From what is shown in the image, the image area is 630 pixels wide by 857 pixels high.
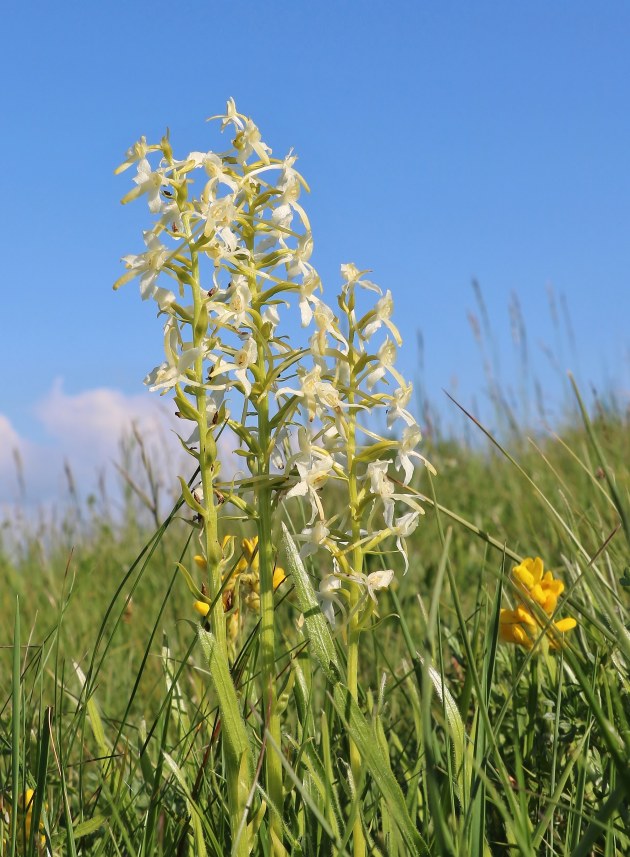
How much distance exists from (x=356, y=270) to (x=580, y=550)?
0.61 m

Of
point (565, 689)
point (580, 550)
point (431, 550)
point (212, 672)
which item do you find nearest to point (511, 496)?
point (431, 550)

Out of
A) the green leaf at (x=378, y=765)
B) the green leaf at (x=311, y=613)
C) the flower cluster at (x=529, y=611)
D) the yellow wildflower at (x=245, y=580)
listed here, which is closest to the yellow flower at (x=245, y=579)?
the yellow wildflower at (x=245, y=580)

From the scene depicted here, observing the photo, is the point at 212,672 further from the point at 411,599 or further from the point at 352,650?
the point at 411,599

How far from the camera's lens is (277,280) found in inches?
58.5

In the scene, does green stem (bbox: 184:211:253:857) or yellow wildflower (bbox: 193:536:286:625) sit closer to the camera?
green stem (bbox: 184:211:253:857)

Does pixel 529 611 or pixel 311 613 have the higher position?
pixel 311 613

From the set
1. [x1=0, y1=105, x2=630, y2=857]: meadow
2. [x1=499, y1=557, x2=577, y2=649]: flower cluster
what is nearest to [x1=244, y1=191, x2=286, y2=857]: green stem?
[x1=0, y1=105, x2=630, y2=857]: meadow

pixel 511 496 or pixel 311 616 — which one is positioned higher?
→ pixel 511 496

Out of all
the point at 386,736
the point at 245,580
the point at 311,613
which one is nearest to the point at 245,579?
the point at 245,580

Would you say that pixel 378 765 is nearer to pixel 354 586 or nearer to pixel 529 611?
pixel 354 586

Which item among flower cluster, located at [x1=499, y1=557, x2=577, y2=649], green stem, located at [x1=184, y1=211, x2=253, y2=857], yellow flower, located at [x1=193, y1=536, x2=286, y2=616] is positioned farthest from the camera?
flower cluster, located at [x1=499, y1=557, x2=577, y2=649]

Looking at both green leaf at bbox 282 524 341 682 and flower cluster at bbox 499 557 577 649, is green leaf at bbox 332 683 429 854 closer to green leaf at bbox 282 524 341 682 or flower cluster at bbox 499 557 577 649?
green leaf at bbox 282 524 341 682

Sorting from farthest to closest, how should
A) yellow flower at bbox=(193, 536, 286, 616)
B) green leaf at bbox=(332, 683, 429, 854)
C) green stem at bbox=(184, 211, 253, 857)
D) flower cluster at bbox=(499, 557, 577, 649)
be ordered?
1. flower cluster at bbox=(499, 557, 577, 649)
2. yellow flower at bbox=(193, 536, 286, 616)
3. green stem at bbox=(184, 211, 253, 857)
4. green leaf at bbox=(332, 683, 429, 854)

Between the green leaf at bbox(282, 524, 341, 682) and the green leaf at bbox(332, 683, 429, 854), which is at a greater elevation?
the green leaf at bbox(282, 524, 341, 682)
